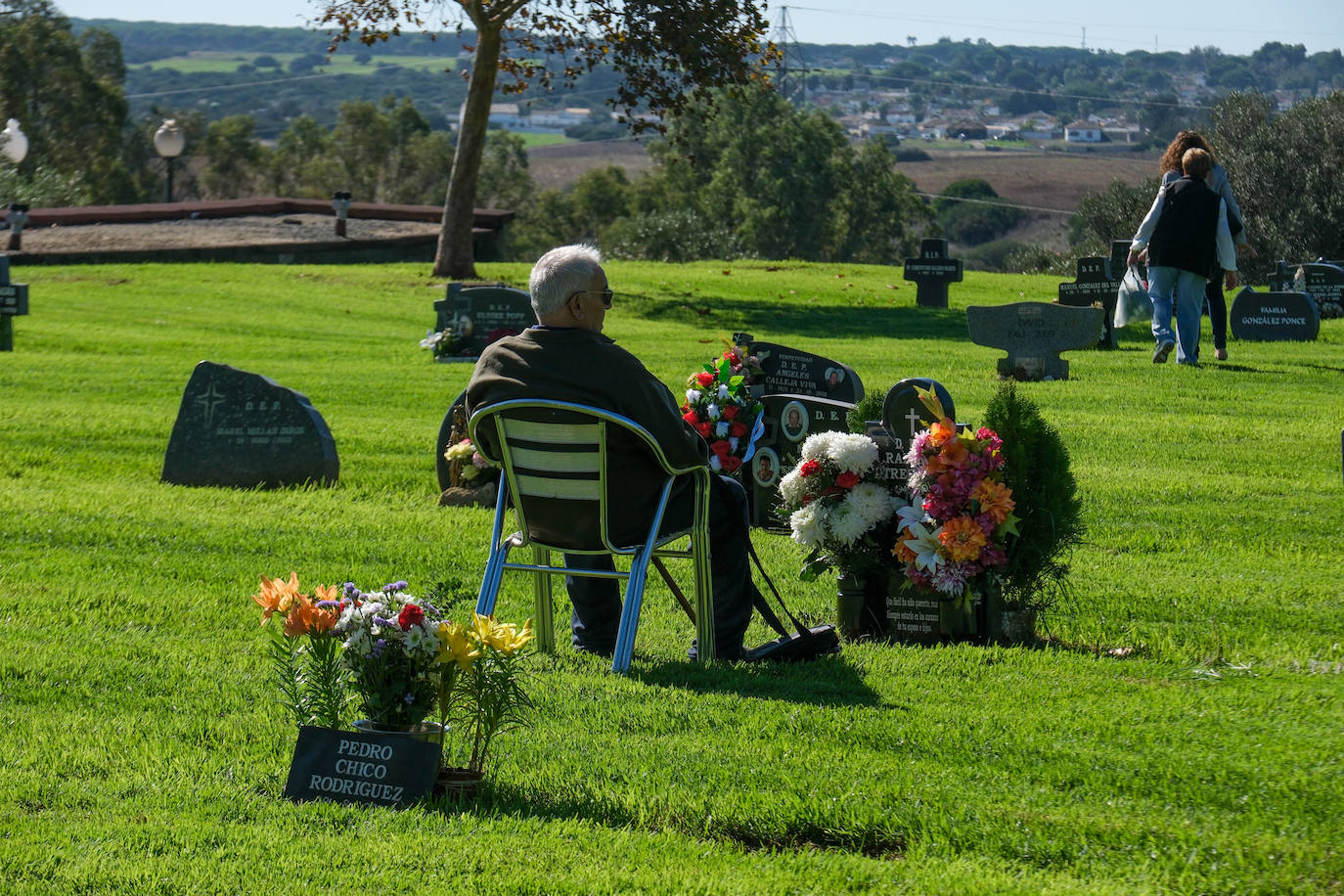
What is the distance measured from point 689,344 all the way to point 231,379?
9.95 m

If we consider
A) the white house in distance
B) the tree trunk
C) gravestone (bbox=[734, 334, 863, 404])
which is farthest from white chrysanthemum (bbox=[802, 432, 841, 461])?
the white house in distance

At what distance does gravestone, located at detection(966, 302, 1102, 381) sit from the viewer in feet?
52.4

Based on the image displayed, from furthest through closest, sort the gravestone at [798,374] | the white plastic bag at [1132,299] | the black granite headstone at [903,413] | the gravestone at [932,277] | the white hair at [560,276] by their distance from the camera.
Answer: the gravestone at [932,277]
the white plastic bag at [1132,299]
the gravestone at [798,374]
the black granite headstone at [903,413]
the white hair at [560,276]

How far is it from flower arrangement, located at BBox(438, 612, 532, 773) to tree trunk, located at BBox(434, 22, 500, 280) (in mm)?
22317

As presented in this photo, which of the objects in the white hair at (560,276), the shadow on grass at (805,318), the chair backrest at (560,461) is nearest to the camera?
the chair backrest at (560,461)

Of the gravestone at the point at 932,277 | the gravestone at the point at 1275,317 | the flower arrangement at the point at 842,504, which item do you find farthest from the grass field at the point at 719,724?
the gravestone at the point at 932,277

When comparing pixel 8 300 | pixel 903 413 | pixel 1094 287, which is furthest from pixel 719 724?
pixel 1094 287

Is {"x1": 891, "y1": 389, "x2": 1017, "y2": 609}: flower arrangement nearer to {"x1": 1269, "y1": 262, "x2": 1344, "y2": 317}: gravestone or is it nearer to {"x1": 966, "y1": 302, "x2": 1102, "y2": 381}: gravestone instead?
{"x1": 966, "y1": 302, "x2": 1102, "y2": 381}: gravestone

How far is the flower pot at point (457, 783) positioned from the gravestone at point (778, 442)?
4921 millimetres

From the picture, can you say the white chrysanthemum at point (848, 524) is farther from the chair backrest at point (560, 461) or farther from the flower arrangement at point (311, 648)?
the flower arrangement at point (311, 648)

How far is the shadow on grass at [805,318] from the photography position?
22297 millimetres

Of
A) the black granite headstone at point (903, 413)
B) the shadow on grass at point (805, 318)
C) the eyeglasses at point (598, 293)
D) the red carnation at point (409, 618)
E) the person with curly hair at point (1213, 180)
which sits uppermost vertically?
the person with curly hair at point (1213, 180)

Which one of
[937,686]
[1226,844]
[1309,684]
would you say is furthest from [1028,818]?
[1309,684]

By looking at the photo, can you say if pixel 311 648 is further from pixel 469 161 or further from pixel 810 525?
pixel 469 161
